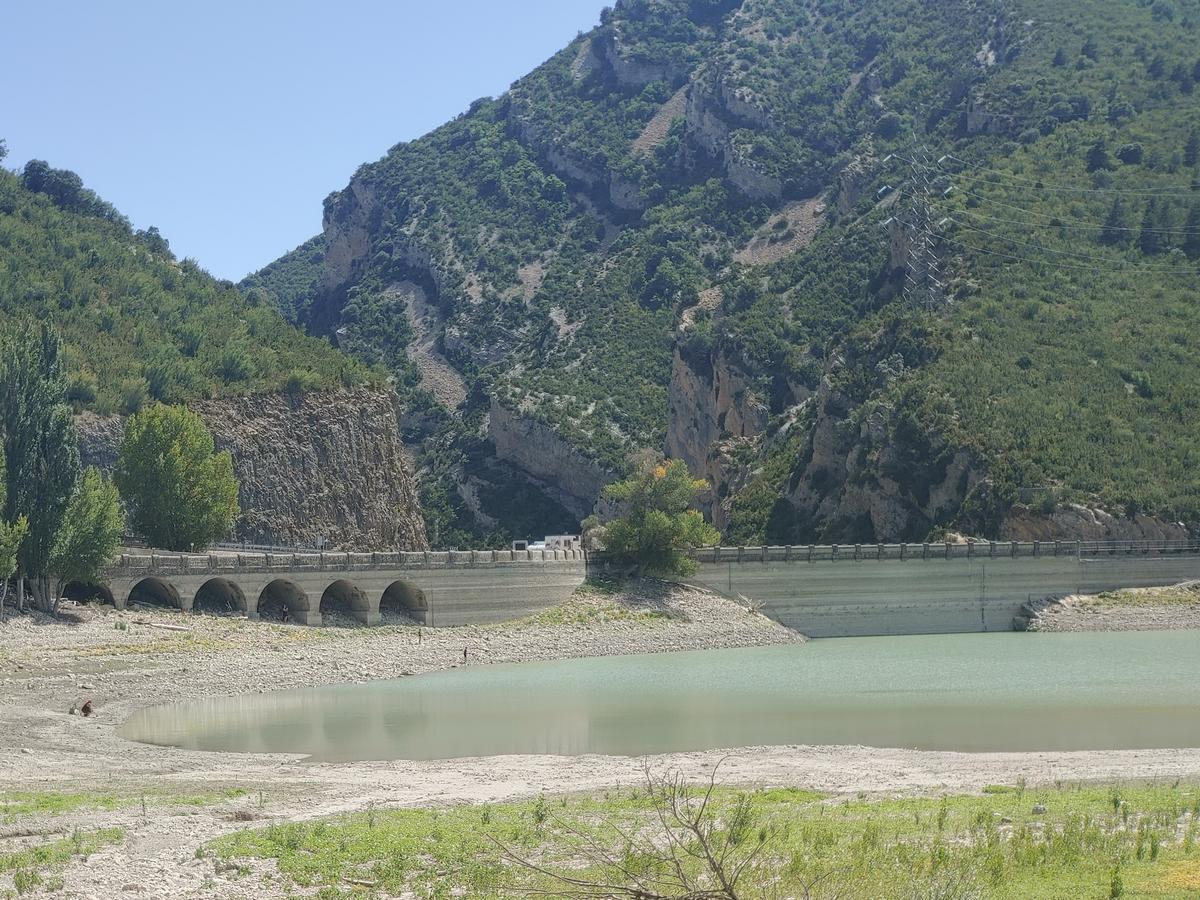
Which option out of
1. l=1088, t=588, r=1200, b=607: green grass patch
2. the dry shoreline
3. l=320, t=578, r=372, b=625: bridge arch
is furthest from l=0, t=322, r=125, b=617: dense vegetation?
l=1088, t=588, r=1200, b=607: green grass patch

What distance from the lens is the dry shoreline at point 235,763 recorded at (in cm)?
2567

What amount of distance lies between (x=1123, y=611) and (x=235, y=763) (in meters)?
58.9

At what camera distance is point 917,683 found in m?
56.0

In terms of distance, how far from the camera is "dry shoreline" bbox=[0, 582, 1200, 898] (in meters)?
25.7

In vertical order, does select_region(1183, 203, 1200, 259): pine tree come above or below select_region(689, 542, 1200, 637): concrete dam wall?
above

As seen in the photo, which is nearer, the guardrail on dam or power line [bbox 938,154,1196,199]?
the guardrail on dam

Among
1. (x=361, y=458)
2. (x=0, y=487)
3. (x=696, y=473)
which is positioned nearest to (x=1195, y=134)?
(x=696, y=473)

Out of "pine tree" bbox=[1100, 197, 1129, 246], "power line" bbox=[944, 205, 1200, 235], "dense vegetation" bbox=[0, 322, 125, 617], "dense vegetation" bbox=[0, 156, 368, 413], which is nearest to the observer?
"dense vegetation" bbox=[0, 322, 125, 617]

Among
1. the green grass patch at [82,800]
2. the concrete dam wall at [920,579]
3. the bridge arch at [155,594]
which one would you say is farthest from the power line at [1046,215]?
the green grass patch at [82,800]

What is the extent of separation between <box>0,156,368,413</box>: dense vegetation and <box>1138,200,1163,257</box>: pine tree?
5697cm

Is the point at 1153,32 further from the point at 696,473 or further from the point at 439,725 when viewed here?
the point at 439,725

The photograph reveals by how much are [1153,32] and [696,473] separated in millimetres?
61609

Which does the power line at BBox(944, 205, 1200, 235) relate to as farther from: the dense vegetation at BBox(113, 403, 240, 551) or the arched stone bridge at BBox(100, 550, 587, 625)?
the dense vegetation at BBox(113, 403, 240, 551)

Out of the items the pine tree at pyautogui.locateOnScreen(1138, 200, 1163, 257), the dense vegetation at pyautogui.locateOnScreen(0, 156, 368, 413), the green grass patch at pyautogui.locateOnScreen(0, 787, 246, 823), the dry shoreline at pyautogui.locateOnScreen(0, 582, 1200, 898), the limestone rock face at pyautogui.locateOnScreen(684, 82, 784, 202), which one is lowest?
the dry shoreline at pyautogui.locateOnScreen(0, 582, 1200, 898)
